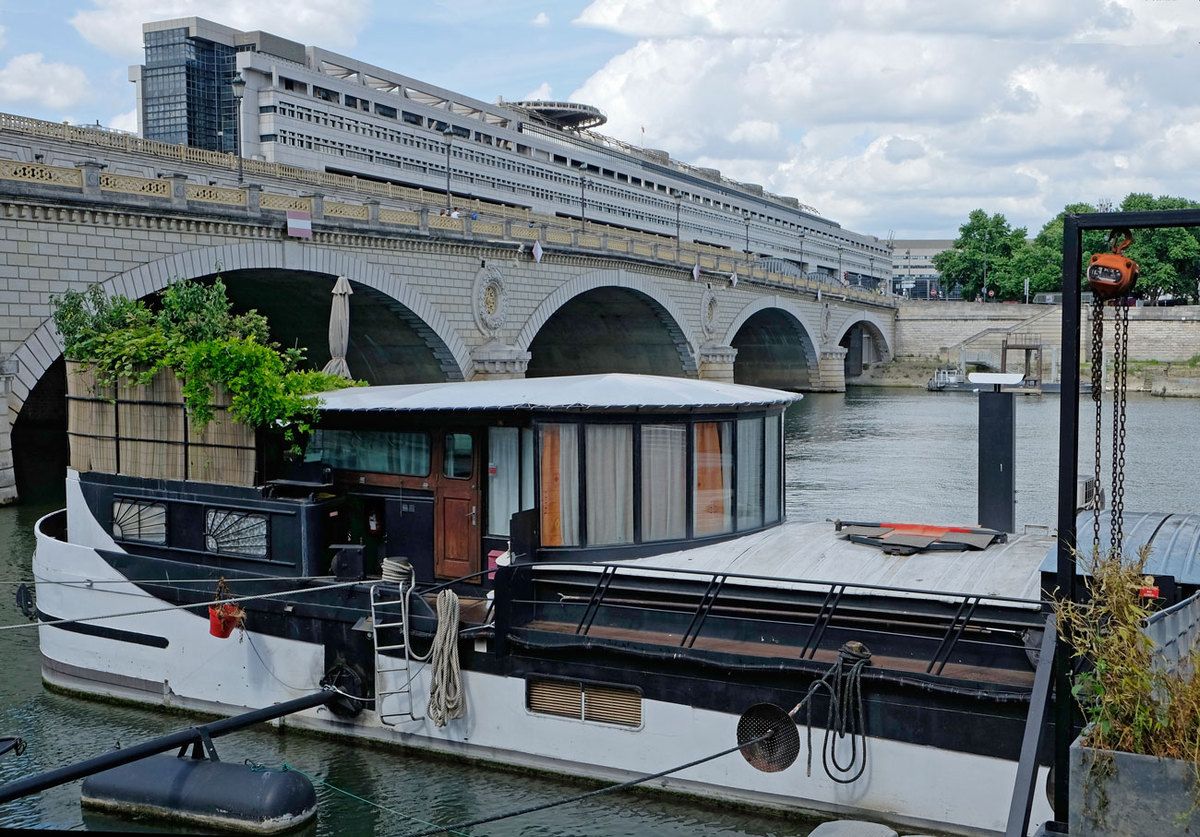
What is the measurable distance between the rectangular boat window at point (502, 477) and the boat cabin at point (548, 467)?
0.01m

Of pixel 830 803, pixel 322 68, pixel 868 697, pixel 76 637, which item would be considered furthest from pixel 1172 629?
pixel 322 68

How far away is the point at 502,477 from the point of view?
11094 mm

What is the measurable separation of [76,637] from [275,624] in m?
2.85

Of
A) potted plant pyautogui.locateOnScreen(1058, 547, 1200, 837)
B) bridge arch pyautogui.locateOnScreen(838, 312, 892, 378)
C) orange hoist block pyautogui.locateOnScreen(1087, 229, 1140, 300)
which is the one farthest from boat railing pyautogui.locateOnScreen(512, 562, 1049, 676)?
bridge arch pyautogui.locateOnScreen(838, 312, 892, 378)

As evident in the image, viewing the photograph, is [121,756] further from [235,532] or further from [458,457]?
[458,457]

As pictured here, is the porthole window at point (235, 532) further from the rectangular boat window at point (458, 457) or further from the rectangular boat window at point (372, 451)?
the rectangular boat window at point (458, 457)

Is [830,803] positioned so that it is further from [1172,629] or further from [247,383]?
[247,383]

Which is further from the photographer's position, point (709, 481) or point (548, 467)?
point (709, 481)

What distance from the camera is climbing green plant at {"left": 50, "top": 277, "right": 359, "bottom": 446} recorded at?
1155cm

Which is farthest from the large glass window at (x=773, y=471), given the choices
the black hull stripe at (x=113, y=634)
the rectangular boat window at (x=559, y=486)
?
the black hull stripe at (x=113, y=634)


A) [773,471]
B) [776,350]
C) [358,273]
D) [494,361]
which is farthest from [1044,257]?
[773,471]

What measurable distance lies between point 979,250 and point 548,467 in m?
112

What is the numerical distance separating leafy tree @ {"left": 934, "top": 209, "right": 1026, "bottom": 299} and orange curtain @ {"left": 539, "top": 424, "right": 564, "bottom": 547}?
108690 mm

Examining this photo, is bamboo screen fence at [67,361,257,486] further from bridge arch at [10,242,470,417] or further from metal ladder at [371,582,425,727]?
bridge arch at [10,242,470,417]
